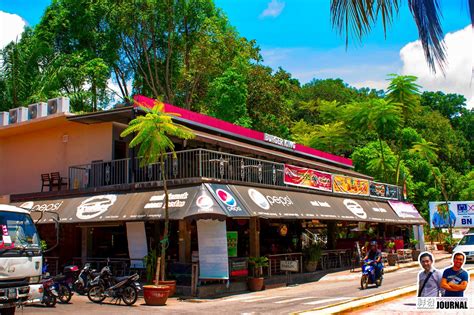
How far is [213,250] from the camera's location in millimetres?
18391

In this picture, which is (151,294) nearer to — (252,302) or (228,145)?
(252,302)

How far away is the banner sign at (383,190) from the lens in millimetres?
32281

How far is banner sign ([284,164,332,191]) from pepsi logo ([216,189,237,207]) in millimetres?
4731

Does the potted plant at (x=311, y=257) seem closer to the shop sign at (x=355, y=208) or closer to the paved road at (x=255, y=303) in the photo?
the paved road at (x=255, y=303)

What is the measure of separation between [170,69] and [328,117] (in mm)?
15953

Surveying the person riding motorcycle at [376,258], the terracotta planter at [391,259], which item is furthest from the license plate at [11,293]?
the terracotta planter at [391,259]

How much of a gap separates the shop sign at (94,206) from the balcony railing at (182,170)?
925 millimetres

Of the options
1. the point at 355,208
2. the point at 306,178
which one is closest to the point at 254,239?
the point at 306,178

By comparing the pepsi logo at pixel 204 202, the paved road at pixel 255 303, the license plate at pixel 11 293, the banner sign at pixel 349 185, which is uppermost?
the banner sign at pixel 349 185

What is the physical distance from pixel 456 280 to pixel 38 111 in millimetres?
23037

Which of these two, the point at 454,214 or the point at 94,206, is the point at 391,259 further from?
the point at 454,214

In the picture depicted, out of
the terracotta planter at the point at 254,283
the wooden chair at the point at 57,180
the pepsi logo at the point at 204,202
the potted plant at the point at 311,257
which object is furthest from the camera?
the wooden chair at the point at 57,180

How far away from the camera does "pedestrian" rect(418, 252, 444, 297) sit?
5.66 m

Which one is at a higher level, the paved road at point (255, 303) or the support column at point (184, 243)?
the support column at point (184, 243)
